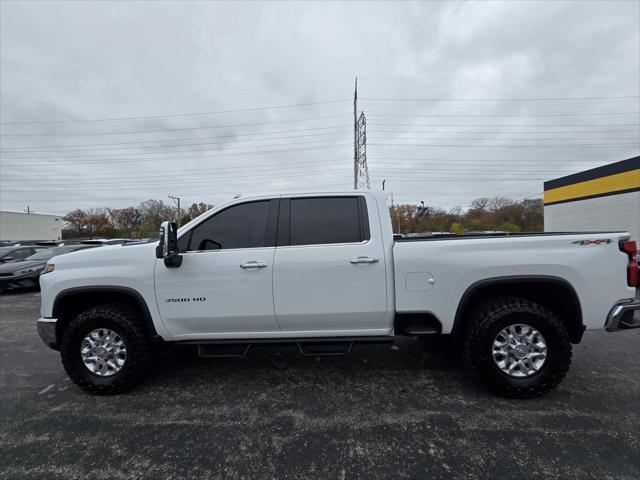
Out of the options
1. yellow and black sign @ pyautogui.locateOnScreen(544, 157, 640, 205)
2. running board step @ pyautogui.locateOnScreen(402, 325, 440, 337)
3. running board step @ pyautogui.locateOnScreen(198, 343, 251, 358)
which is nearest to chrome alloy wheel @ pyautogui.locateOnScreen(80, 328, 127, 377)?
running board step @ pyautogui.locateOnScreen(198, 343, 251, 358)

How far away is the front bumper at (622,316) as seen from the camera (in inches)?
109

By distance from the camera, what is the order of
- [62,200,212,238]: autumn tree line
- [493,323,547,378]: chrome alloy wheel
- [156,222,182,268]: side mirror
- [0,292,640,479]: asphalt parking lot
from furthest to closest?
[62,200,212,238]: autumn tree line, [493,323,547,378]: chrome alloy wheel, [156,222,182,268]: side mirror, [0,292,640,479]: asphalt parking lot

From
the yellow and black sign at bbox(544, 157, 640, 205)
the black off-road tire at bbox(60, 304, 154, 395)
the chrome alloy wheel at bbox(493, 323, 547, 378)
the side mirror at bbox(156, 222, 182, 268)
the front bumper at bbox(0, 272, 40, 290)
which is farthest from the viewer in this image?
the yellow and black sign at bbox(544, 157, 640, 205)

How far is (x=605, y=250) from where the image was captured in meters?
2.79

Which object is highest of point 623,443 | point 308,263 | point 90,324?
point 308,263

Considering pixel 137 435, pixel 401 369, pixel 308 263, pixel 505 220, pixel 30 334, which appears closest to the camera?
pixel 137 435

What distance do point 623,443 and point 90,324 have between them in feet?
15.1

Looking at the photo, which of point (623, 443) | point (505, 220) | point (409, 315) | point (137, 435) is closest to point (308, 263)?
point (409, 315)

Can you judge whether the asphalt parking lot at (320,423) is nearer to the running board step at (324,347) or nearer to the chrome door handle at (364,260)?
the running board step at (324,347)

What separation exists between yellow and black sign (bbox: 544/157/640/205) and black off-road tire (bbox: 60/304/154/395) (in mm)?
22259

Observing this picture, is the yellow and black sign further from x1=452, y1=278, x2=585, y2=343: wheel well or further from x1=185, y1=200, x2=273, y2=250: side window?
x1=185, y1=200, x2=273, y2=250: side window

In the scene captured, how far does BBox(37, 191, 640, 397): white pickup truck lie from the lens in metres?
2.82

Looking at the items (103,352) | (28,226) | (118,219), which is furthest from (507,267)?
(118,219)

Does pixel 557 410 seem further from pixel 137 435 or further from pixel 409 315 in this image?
pixel 137 435
